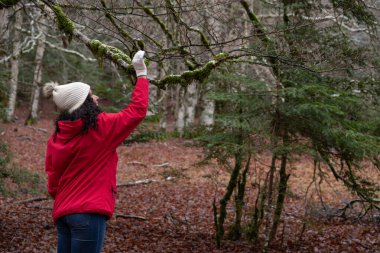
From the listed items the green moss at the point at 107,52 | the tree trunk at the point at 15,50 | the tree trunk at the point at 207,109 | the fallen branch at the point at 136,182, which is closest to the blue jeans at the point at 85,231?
the green moss at the point at 107,52

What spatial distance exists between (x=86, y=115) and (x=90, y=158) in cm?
29

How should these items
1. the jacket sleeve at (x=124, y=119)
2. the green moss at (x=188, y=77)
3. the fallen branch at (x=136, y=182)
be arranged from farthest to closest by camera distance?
the fallen branch at (x=136, y=182) < the green moss at (x=188, y=77) < the jacket sleeve at (x=124, y=119)

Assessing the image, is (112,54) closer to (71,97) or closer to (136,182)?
(71,97)

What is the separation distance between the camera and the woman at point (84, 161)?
354 centimetres

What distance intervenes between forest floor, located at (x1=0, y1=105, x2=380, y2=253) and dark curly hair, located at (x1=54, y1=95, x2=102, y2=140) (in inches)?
176

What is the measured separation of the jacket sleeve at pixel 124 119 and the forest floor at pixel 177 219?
4.34 meters

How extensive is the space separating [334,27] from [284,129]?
163 cm

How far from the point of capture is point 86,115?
3613 mm

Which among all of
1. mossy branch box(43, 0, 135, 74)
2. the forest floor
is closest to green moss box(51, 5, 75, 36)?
mossy branch box(43, 0, 135, 74)

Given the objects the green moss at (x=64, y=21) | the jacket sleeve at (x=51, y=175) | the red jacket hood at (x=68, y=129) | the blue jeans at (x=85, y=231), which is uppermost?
the green moss at (x=64, y=21)

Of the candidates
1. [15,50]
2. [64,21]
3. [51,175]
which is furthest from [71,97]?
[15,50]

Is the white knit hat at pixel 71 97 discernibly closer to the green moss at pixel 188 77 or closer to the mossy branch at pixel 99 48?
the mossy branch at pixel 99 48

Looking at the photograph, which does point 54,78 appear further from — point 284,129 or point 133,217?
point 284,129

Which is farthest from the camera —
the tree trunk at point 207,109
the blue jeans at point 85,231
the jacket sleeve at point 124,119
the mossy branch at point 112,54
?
the tree trunk at point 207,109
